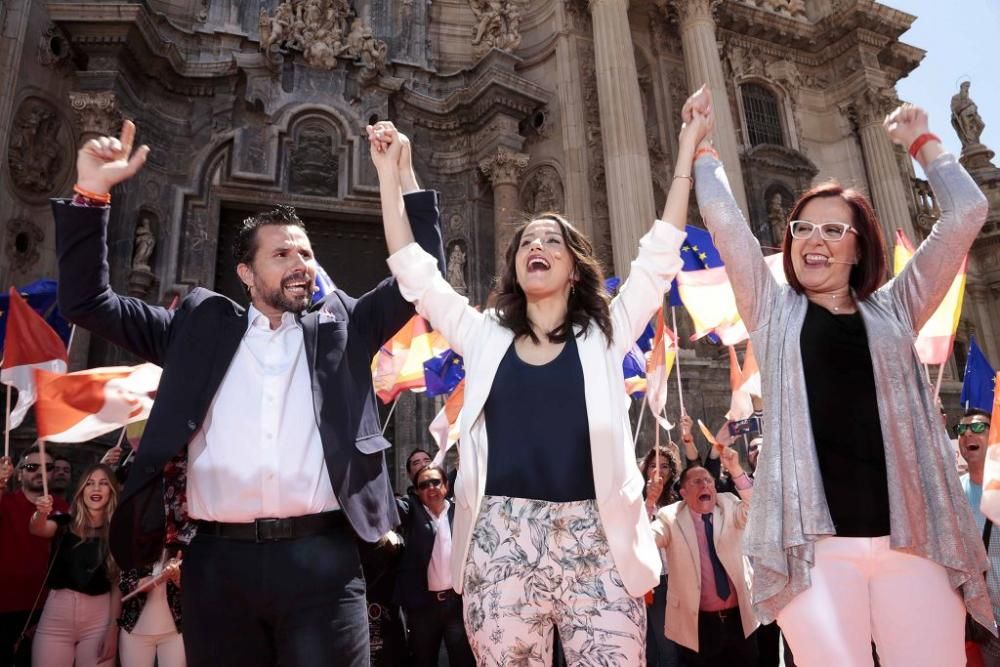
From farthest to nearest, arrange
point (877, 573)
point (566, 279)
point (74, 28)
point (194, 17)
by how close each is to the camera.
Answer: point (194, 17), point (74, 28), point (566, 279), point (877, 573)

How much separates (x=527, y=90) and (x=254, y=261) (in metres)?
12.2

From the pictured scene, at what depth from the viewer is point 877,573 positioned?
218 cm

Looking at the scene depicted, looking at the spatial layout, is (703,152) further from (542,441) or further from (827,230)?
(542,441)

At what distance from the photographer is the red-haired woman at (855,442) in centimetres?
214

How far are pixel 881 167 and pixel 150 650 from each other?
1875 centimetres

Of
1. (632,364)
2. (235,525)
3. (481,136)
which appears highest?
(481,136)

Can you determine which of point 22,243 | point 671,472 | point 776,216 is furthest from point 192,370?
point 776,216

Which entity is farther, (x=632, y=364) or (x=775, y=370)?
(x=632, y=364)

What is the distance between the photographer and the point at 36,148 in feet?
37.9

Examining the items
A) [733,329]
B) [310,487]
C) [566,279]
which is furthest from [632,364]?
[310,487]

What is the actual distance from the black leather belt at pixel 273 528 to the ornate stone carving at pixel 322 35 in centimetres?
1286

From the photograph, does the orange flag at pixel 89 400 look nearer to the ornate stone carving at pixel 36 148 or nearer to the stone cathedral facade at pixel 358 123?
the stone cathedral facade at pixel 358 123

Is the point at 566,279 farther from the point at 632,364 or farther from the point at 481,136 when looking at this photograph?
the point at 481,136

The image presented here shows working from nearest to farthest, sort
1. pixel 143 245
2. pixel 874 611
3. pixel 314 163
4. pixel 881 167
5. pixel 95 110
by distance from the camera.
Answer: pixel 874 611 → pixel 95 110 → pixel 143 245 → pixel 314 163 → pixel 881 167
